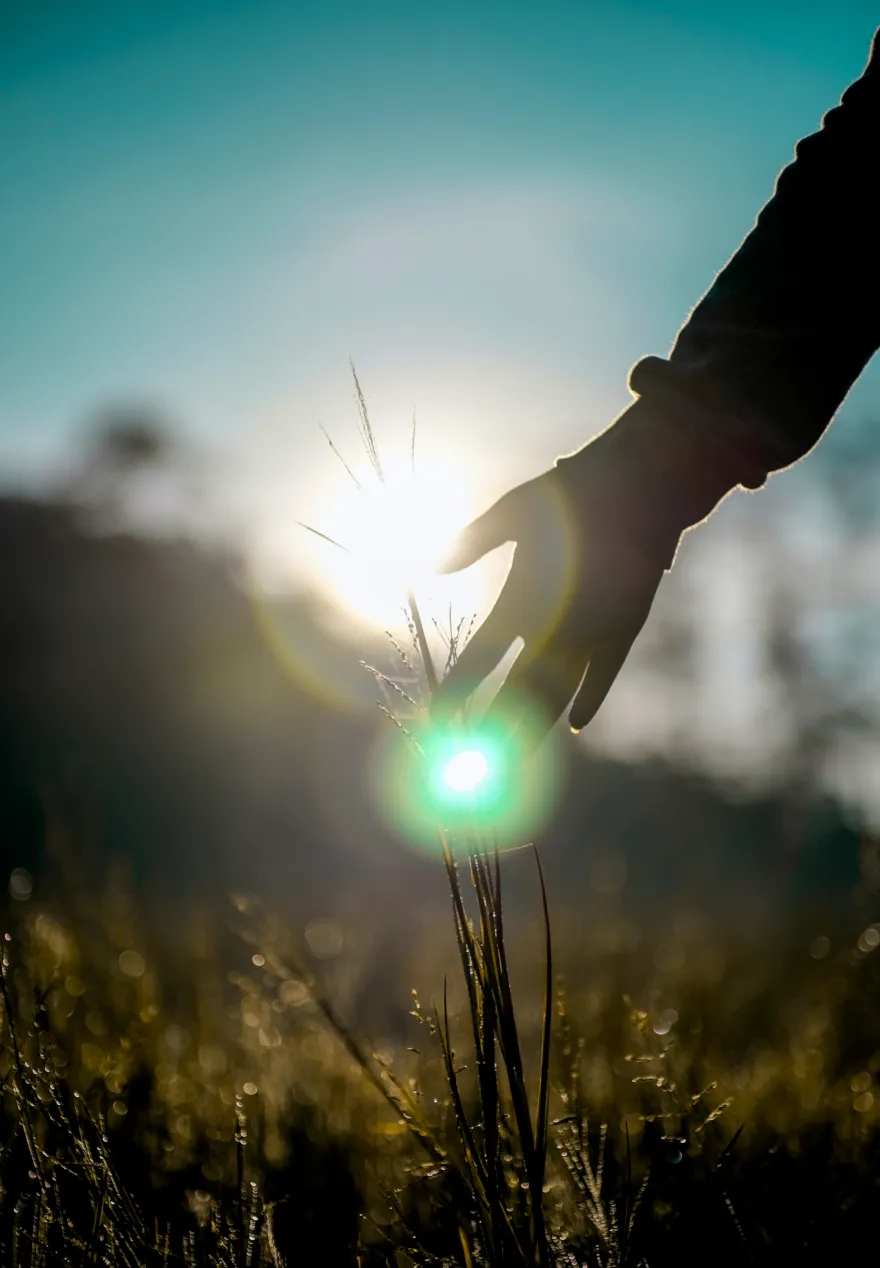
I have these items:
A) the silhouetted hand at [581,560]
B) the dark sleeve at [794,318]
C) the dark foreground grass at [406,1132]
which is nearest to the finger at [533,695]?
the silhouetted hand at [581,560]

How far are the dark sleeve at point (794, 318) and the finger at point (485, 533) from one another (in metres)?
0.37

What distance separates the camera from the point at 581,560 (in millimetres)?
1639

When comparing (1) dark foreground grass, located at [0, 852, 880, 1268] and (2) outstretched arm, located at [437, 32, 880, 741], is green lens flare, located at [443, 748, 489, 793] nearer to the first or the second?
(1) dark foreground grass, located at [0, 852, 880, 1268]

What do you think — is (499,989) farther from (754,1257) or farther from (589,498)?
(589,498)

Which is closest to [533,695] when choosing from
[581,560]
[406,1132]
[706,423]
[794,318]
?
[581,560]

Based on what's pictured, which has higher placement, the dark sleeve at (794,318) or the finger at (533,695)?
the dark sleeve at (794,318)

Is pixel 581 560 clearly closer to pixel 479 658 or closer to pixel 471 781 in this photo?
pixel 479 658

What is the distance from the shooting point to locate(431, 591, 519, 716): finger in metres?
1.41

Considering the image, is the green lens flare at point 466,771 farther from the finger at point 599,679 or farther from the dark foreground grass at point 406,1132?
the finger at point 599,679

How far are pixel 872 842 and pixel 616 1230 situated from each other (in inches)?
60.1

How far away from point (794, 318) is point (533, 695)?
953 millimetres

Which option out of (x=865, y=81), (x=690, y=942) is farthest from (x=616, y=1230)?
(x=690, y=942)

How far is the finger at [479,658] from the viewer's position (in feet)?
4.62

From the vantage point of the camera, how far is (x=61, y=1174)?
57.6 inches
